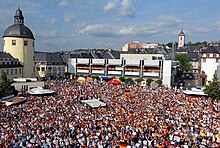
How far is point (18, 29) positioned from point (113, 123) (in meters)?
40.7

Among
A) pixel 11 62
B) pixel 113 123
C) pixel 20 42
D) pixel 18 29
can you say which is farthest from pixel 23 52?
pixel 113 123

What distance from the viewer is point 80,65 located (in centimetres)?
7131

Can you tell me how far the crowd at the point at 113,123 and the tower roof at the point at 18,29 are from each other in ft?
83.9

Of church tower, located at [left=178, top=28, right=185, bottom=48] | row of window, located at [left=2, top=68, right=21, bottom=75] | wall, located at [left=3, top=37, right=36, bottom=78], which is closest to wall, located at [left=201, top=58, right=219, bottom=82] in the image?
wall, located at [left=3, top=37, right=36, bottom=78]

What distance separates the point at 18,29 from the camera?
5778 cm

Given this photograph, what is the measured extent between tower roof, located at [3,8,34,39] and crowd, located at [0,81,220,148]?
2556cm

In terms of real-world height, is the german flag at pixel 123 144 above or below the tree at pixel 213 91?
below

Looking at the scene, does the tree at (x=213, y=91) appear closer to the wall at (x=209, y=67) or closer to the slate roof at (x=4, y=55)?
the wall at (x=209, y=67)

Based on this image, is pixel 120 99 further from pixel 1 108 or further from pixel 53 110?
pixel 1 108

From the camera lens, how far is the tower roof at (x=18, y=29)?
5755 centimetres

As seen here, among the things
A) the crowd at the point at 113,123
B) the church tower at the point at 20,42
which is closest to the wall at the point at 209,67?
Result: the crowd at the point at 113,123

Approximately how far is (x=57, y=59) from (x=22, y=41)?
20.3 meters

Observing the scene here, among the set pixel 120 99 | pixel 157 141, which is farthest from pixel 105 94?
pixel 157 141

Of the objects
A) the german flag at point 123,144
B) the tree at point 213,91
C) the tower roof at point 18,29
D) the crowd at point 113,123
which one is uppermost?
the tower roof at point 18,29
